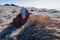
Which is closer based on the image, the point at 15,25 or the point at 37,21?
the point at 37,21

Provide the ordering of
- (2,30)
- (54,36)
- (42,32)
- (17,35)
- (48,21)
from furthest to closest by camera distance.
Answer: (2,30)
(17,35)
(48,21)
(42,32)
(54,36)

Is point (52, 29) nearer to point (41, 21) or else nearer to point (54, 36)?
point (54, 36)

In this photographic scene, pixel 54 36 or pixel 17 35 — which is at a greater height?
pixel 54 36

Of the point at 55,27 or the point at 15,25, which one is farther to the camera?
the point at 15,25

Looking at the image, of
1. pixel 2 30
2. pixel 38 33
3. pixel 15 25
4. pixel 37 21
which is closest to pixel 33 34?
pixel 38 33

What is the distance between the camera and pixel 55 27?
6.00 m

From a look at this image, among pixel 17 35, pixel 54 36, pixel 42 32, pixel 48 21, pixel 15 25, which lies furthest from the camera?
pixel 15 25

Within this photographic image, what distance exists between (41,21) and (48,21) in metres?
0.25

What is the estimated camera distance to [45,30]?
5738 millimetres

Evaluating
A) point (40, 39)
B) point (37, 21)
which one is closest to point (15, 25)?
point (37, 21)

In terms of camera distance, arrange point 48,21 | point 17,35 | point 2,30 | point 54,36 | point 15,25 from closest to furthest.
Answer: point 54,36 → point 48,21 → point 17,35 → point 2,30 → point 15,25

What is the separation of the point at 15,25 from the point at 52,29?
4459mm

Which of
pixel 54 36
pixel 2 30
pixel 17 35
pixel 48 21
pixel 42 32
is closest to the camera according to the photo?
pixel 54 36

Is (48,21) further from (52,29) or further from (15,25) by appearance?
(15,25)
